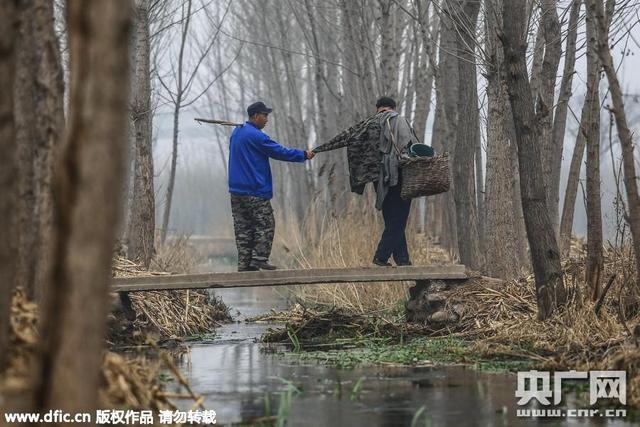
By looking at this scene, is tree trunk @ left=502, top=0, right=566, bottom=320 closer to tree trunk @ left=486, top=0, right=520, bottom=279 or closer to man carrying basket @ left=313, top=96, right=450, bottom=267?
man carrying basket @ left=313, top=96, right=450, bottom=267

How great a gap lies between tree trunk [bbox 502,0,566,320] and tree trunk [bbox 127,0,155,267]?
6.24 m

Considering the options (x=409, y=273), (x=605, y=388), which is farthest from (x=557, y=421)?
(x=409, y=273)

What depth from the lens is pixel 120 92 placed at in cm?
471

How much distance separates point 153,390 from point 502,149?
8.94 meters

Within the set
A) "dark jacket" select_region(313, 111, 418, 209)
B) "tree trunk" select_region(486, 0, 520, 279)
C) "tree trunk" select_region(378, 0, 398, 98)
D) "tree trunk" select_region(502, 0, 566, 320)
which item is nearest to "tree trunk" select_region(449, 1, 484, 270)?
"tree trunk" select_region(486, 0, 520, 279)

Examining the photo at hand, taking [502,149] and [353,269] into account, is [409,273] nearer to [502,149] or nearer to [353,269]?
[353,269]

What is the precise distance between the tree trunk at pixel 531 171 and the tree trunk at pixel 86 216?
24.2 feet

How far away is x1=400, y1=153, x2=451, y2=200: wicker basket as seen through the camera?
44.0 feet

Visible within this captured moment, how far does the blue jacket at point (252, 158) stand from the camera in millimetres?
13828

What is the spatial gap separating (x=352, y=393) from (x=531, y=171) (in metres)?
3.89

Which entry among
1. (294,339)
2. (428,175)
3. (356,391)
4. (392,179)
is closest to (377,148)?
(392,179)

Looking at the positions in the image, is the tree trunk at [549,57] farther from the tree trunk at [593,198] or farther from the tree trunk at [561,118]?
the tree trunk at [593,198]

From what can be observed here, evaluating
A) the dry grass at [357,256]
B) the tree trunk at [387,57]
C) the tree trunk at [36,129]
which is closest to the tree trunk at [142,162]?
the dry grass at [357,256]

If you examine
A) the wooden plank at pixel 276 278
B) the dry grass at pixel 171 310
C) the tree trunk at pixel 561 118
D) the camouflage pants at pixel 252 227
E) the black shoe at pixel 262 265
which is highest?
the tree trunk at pixel 561 118
